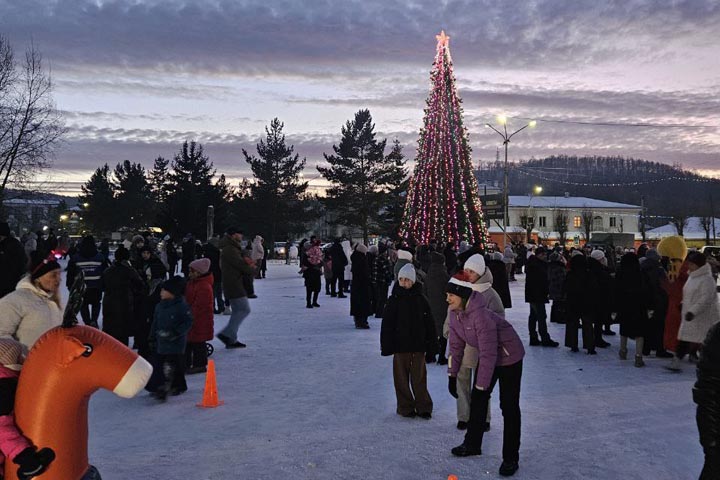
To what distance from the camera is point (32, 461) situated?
8.61 ft

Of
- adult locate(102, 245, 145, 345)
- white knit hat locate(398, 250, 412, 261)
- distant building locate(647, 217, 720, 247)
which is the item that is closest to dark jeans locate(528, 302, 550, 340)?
white knit hat locate(398, 250, 412, 261)

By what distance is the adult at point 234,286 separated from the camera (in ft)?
35.3

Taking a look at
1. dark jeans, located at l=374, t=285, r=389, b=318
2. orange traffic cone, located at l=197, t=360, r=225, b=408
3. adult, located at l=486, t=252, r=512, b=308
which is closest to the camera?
orange traffic cone, located at l=197, t=360, r=225, b=408

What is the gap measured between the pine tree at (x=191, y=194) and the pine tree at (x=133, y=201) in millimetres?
23373

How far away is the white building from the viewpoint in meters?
88.9

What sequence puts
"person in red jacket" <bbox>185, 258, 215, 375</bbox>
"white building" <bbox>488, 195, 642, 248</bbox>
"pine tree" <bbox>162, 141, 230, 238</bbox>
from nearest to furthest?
"person in red jacket" <bbox>185, 258, 215, 375</bbox> < "pine tree" <bbox>162, 141, 230, 238</bbox> < "white building" <bbox>488, 195, 642, 248</bbox>

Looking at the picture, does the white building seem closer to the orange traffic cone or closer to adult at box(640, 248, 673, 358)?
adult at box(640, 248, 673, 358)

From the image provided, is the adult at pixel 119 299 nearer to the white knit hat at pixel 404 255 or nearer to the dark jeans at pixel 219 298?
the white knit hat at pixel 404 255

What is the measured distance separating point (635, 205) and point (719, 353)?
102 metres

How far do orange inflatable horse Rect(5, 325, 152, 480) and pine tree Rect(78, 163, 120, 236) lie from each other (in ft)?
265

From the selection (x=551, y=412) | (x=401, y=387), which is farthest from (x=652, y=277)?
(x=401, y=387)

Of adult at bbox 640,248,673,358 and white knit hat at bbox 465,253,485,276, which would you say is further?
adult at bbox 640,248,673,358

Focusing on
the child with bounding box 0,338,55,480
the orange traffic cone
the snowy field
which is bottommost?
the snowy field

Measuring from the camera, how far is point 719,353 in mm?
3266
